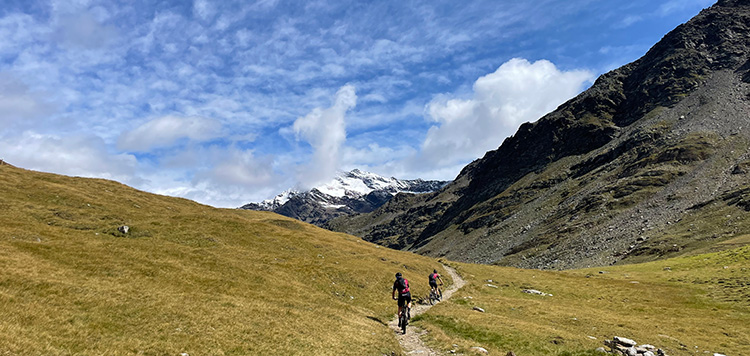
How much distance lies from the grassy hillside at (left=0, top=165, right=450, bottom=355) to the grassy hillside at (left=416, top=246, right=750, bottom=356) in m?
7.54

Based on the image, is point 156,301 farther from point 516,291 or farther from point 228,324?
point 516,291

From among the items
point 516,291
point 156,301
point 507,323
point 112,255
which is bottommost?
point 516,291

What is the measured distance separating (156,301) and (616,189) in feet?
628

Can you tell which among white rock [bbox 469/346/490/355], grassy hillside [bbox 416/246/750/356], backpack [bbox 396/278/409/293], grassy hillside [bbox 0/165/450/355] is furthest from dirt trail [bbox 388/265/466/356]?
backpack [bbox 396/278/409/293]

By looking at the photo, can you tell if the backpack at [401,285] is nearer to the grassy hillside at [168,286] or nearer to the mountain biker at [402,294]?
the mountain biker at [402,294]

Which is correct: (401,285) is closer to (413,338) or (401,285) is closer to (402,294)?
(402,294)

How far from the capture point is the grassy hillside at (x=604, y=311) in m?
27.6

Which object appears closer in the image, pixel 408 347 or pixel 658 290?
pixel 408 347

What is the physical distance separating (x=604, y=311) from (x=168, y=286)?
45.3 m

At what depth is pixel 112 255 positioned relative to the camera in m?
34.2

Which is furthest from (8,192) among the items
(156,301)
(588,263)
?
(588,263)

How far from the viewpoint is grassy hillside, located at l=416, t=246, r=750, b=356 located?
27578mm

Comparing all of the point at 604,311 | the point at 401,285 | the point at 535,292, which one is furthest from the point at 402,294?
the point at 535,292

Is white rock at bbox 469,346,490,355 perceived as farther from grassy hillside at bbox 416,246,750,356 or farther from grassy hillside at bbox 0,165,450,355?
grassy hillside at bbox 0,165,450,355
